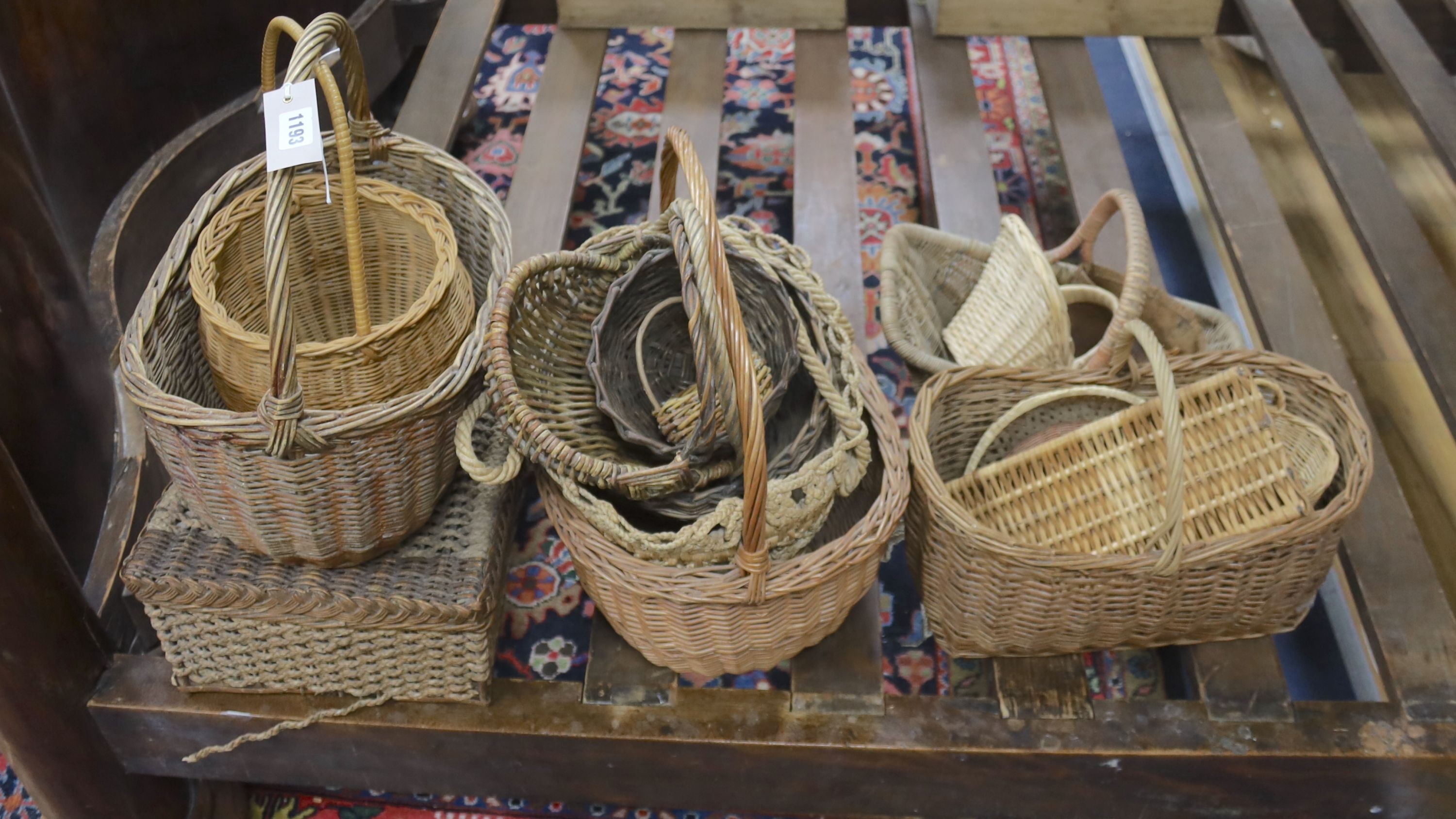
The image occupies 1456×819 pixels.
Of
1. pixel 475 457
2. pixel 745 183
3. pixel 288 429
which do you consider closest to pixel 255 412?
pixel 288 429

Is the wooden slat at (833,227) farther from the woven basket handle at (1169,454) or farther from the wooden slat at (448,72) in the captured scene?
the wooden slat at (448,72)

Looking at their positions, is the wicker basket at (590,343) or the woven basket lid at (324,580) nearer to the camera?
the wicker basket at (590,343)

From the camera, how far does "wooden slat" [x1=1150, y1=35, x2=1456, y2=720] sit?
1318mm

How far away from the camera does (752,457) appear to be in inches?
38.9

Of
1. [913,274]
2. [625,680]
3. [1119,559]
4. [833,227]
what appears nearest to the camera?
[1119,559]

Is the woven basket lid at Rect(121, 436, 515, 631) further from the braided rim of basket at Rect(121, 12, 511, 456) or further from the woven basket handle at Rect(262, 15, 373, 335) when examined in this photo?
the woven basket handle at Rect(262, 15, 373, 335)

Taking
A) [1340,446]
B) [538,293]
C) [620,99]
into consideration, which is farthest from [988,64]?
[538,293]

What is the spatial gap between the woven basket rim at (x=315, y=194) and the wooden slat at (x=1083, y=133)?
104cm

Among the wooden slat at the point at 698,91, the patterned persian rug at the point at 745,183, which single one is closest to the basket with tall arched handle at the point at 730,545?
the patterned persian rug at the point at 745,183

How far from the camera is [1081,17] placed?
213 centimetres

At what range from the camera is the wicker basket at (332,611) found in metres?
1.20

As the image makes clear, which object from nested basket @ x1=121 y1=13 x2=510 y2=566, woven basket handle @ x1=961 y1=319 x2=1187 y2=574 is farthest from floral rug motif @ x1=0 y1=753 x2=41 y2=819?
woven basket handle @ x1=961 y1=319 x2=1187 y2=574

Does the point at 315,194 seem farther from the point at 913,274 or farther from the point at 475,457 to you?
the point at 913,274

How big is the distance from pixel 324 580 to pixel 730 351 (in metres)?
0.60
